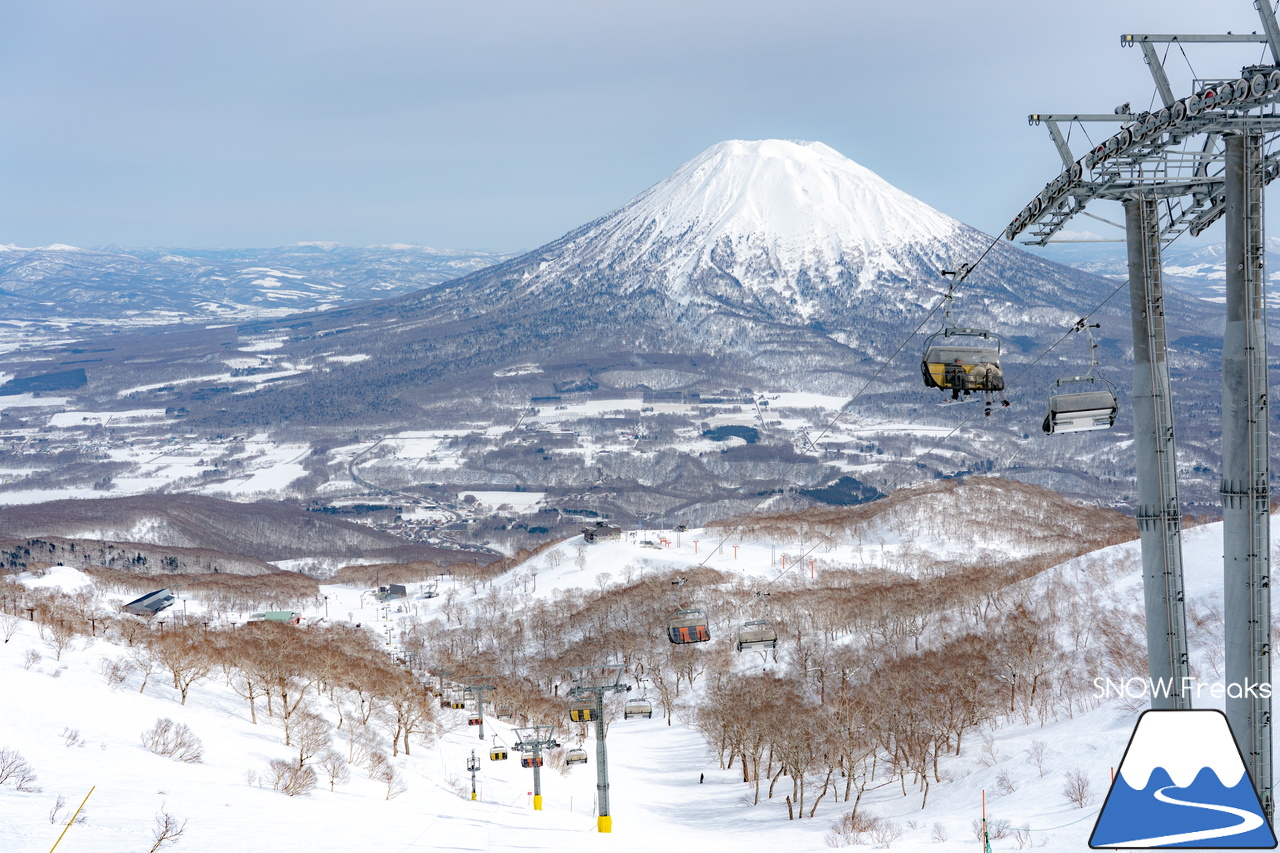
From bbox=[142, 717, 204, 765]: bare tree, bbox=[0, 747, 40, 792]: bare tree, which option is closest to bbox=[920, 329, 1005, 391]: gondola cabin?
bbox=[0, 747, 40, 792]: bare tree

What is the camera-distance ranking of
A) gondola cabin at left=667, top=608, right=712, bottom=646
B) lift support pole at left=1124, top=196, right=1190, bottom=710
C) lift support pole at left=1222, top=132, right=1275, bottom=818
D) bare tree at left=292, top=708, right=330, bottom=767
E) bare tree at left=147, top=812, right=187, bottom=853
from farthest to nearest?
bare tree at left=292, top=708, right=330, bottom=767, gondola cabin at left=667, top=608, right=712, bottom=646, bare tree at left=147, top=812, right=187, bottom=853, lift support pole at left=1124, top=196, right=1190, bottom=710, lift support pole at left=1222, top=132, right=1275, bottom=818

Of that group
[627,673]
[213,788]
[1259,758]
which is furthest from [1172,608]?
[627,673]

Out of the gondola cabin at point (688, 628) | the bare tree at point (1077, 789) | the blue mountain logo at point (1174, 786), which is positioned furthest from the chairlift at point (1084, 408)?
the bare tree at point (1077, 789)

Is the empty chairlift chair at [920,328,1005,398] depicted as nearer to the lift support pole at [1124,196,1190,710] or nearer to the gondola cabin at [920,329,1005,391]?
the gondola cabin at [920,329,1005,391]

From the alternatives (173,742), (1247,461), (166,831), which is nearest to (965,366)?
(1247,461)

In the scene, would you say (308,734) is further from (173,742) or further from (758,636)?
(758,636)
